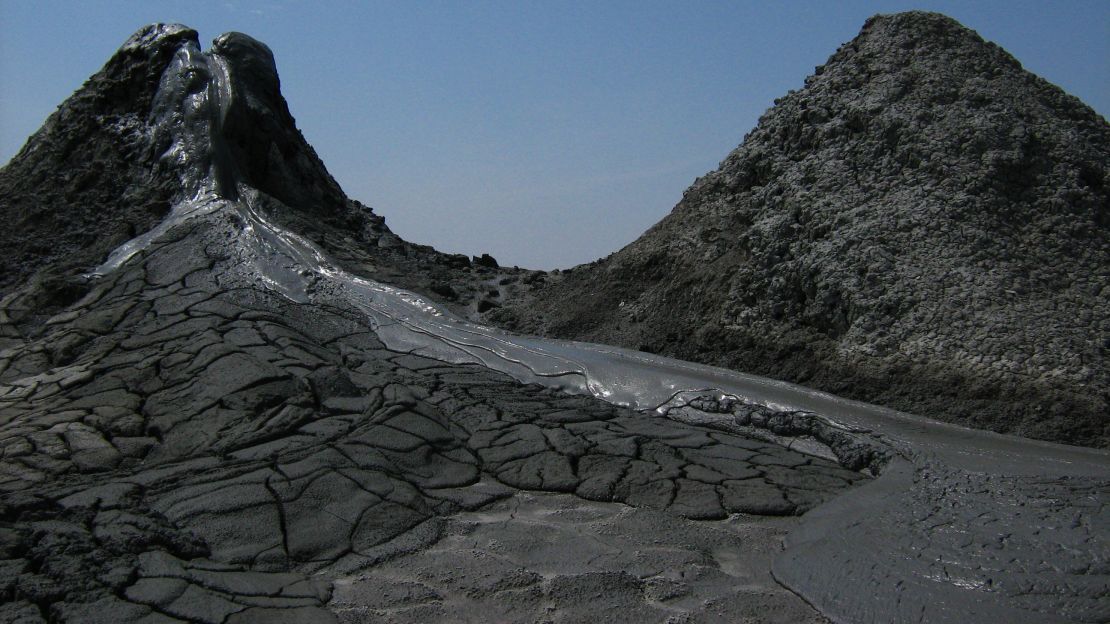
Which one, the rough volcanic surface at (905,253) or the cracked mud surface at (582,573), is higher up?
the rough volcanic surface at (905,253)

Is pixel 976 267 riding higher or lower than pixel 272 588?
higher

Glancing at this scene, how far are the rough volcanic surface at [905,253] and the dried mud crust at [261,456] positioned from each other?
0.78 meters

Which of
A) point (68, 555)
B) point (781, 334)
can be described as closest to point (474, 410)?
point (781, 334)

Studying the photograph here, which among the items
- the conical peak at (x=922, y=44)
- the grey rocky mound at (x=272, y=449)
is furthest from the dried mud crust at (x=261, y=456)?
the conical peak at (x=922, y=44)

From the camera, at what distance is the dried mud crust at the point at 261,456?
A: 2756 millimetres

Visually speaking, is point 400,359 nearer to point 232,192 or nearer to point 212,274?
point 212,274

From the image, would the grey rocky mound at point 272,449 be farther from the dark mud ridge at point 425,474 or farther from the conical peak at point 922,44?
the conical peak at point 922,44

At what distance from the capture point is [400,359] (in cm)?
500

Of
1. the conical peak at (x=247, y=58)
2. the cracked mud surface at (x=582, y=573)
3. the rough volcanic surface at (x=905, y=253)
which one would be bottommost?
the cracked mud surface at (x=582, y=573)

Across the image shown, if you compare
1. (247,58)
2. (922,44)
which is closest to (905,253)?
(922,44)

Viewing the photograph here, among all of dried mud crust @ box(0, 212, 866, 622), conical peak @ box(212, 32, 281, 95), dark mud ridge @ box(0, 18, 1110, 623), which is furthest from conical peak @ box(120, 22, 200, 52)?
dried mud crust @ box(0, 212, 866, 622)

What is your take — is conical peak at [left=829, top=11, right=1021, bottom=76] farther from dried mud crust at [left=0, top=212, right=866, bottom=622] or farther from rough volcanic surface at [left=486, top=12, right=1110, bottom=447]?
dried mud crust at [left=0, top=212, right=866, bottom=622]

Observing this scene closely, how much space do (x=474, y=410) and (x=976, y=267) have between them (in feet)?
7.71

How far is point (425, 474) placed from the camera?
3678 millimetres
